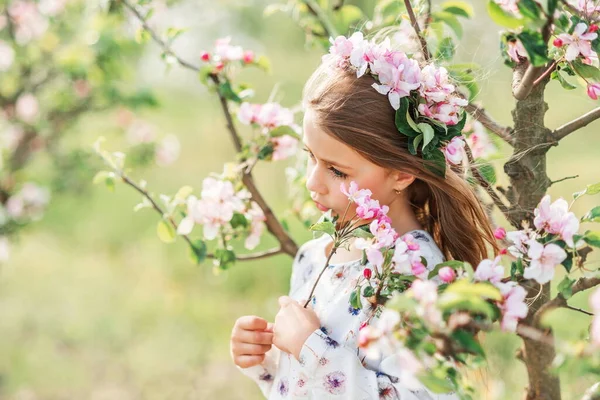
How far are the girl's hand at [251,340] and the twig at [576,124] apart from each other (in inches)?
30.0

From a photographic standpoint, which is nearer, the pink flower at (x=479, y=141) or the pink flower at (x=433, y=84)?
the pink flower at (x=433, y=84)

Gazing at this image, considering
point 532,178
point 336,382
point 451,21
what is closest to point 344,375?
point 336,382

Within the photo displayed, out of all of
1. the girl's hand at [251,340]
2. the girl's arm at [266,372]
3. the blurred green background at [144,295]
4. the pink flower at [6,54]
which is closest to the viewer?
the girl's hand at [251,340]

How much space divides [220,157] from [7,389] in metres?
3.89

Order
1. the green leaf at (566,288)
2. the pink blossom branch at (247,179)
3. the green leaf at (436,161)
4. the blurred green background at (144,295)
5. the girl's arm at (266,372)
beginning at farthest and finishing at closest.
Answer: the blurred green background at (144,295)
the pink blossom branch at (247,179)
the girl's arm at (266,372)
the green leaf at (436,161)
the green leaf at (566,288)

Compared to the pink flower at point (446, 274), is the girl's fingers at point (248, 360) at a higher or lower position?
lower

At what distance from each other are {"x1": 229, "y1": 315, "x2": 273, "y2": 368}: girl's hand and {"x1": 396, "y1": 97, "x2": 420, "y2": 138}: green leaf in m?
0.55

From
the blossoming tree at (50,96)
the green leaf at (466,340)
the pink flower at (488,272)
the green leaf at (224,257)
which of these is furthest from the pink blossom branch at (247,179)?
the blossoming tree at (50,96)

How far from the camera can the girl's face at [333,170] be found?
4.89 ft

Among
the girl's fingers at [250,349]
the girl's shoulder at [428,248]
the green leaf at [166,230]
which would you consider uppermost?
the girl's shoulder at [428,248]

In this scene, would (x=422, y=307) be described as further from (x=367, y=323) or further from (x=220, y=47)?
(x=220, y=47)

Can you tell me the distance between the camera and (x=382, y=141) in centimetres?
147

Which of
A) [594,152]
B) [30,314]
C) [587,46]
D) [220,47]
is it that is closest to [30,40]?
[30,314]

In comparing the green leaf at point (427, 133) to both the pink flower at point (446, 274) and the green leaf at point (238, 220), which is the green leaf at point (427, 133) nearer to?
the pink flower at point (446, 274)
